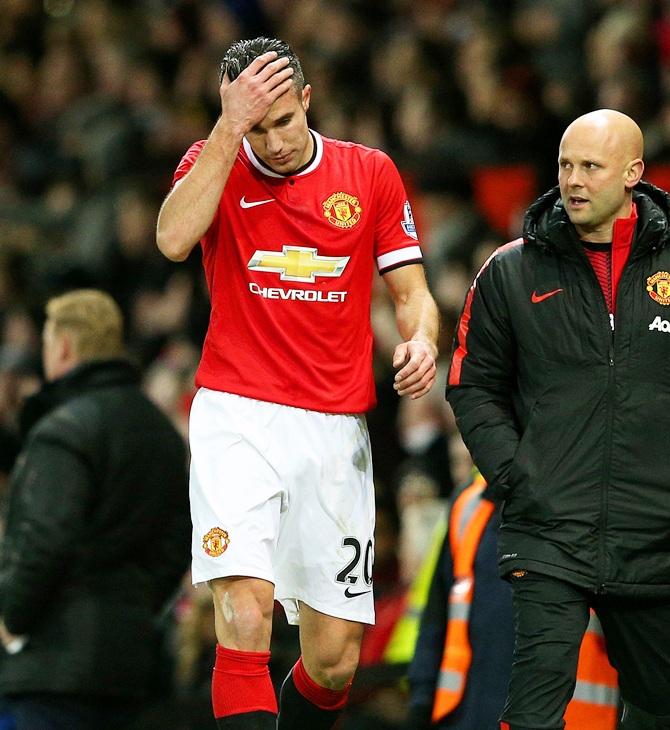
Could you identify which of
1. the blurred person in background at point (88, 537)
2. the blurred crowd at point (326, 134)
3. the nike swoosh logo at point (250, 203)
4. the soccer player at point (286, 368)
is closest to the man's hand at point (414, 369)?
the soccer player at point (286, 368)

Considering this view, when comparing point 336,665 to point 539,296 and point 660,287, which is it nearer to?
point 539,296

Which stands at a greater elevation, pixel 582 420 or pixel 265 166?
pixel 265 166

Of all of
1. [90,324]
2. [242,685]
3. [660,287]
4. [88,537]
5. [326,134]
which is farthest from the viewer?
[326,134]

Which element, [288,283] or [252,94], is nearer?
[252,94]

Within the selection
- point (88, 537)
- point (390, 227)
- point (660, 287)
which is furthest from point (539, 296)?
point (88, 537)

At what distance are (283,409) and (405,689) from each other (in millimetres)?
2255

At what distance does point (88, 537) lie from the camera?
6.07 metres

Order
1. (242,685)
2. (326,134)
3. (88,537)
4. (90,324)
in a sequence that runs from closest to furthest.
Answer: (242,685), (88,537), (90,324), (326,134)

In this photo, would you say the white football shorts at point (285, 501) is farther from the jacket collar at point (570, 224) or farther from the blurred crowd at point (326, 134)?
the blurred crowd at point (326, 134)

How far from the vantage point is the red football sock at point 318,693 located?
4.99 metres

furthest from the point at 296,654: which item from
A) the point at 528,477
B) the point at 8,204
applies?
the point at 8,204

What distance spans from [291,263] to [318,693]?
1370 millimetres

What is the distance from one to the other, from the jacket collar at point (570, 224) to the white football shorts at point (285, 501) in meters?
0.82

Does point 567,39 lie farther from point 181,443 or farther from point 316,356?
point 316,356
